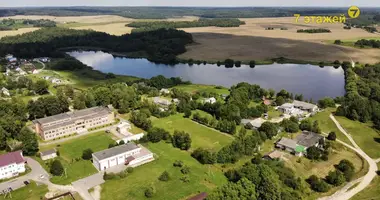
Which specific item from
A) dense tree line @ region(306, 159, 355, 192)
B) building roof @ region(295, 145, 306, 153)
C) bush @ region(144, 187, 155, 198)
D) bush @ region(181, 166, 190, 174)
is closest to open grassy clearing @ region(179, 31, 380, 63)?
building roof @ region(295, 145, 306, 153)

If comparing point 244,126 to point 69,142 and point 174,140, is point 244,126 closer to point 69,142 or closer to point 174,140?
point 174,140

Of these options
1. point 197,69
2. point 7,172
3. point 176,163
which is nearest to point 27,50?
point 197,69

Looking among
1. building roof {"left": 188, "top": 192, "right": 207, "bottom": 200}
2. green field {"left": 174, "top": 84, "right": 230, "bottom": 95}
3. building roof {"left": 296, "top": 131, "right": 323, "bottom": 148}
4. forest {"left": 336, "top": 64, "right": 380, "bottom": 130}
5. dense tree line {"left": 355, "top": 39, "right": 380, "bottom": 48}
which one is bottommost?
green field {"left": 174, "top": 84, "right": 230, "bottom": 95}

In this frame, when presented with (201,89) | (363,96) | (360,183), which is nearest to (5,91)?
(201,89)

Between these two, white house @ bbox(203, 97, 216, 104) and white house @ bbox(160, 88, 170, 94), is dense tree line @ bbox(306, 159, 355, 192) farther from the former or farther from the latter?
white house @ bbox(160, 88, 170, 94)

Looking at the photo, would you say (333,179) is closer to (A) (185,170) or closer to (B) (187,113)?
(A) (185,170)

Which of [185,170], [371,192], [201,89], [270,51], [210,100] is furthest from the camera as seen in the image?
[270,51]
